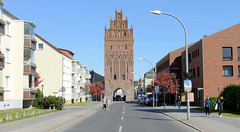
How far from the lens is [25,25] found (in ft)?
121

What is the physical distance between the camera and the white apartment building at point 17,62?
34656mm

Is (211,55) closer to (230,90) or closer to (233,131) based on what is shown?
(230,90)

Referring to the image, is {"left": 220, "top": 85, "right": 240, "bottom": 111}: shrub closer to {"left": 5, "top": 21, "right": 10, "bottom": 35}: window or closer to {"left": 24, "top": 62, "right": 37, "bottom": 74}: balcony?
{"left": 24, "top": 62, "right": 37, "bottom": 74}: balcony

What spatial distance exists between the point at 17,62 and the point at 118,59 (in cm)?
7203

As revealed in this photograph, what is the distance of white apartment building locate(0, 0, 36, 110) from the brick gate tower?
69062 millimetres

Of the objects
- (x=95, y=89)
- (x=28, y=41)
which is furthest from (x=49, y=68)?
(x=95, y=89)

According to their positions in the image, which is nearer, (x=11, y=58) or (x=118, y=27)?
(x=11, y=58)

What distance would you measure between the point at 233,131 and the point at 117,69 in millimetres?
93276

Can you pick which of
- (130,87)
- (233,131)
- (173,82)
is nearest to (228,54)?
(173,82)

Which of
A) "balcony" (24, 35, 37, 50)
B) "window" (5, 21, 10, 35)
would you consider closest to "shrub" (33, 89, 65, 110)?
"balcony" (24, 35, 37, 50)

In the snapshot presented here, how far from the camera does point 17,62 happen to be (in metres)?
36.4

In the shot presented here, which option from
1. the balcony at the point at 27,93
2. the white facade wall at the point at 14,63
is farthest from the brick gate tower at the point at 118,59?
the white facade wall at the point at 14,63

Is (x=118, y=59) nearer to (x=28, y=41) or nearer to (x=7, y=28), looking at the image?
(x=28, y=41)

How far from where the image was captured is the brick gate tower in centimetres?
10744
